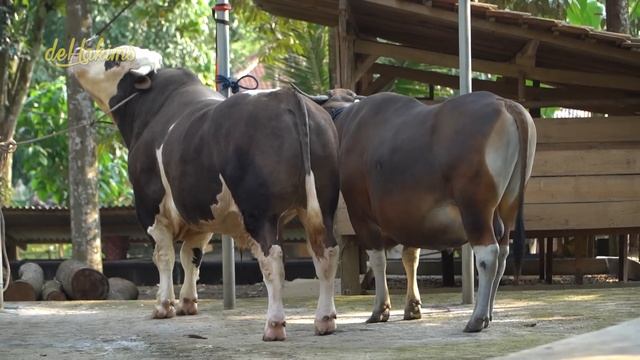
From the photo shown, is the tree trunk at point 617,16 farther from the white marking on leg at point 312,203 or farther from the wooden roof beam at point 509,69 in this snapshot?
the white marking on leg at point 312,203

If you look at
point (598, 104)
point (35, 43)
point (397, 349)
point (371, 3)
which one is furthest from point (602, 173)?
point (35, 43)

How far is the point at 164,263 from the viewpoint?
A: 9281 mm

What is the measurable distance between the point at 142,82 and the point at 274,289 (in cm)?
333

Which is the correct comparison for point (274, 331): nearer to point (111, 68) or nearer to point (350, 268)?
point (111, 68)

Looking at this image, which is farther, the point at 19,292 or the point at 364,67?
the point at 364,67

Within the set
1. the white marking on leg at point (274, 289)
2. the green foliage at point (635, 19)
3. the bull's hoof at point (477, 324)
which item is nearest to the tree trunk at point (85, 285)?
the white marking on leg at point (274, 289)

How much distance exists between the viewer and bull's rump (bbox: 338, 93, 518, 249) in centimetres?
720

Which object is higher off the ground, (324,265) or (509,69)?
(509,69)

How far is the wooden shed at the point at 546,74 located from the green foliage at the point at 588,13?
7731mm

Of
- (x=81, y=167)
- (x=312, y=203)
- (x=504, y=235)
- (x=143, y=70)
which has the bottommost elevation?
(x=504, y=235)

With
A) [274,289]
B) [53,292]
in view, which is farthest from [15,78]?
[274,289]

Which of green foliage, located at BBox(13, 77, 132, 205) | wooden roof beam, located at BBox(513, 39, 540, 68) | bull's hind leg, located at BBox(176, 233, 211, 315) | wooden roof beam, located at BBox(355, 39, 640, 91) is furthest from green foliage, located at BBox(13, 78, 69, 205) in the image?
bull's hind leg, located at BBox(176, 233, 211, 315)

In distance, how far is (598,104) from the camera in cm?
1388

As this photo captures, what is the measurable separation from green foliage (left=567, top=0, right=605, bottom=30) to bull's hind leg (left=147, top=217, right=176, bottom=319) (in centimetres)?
1539
